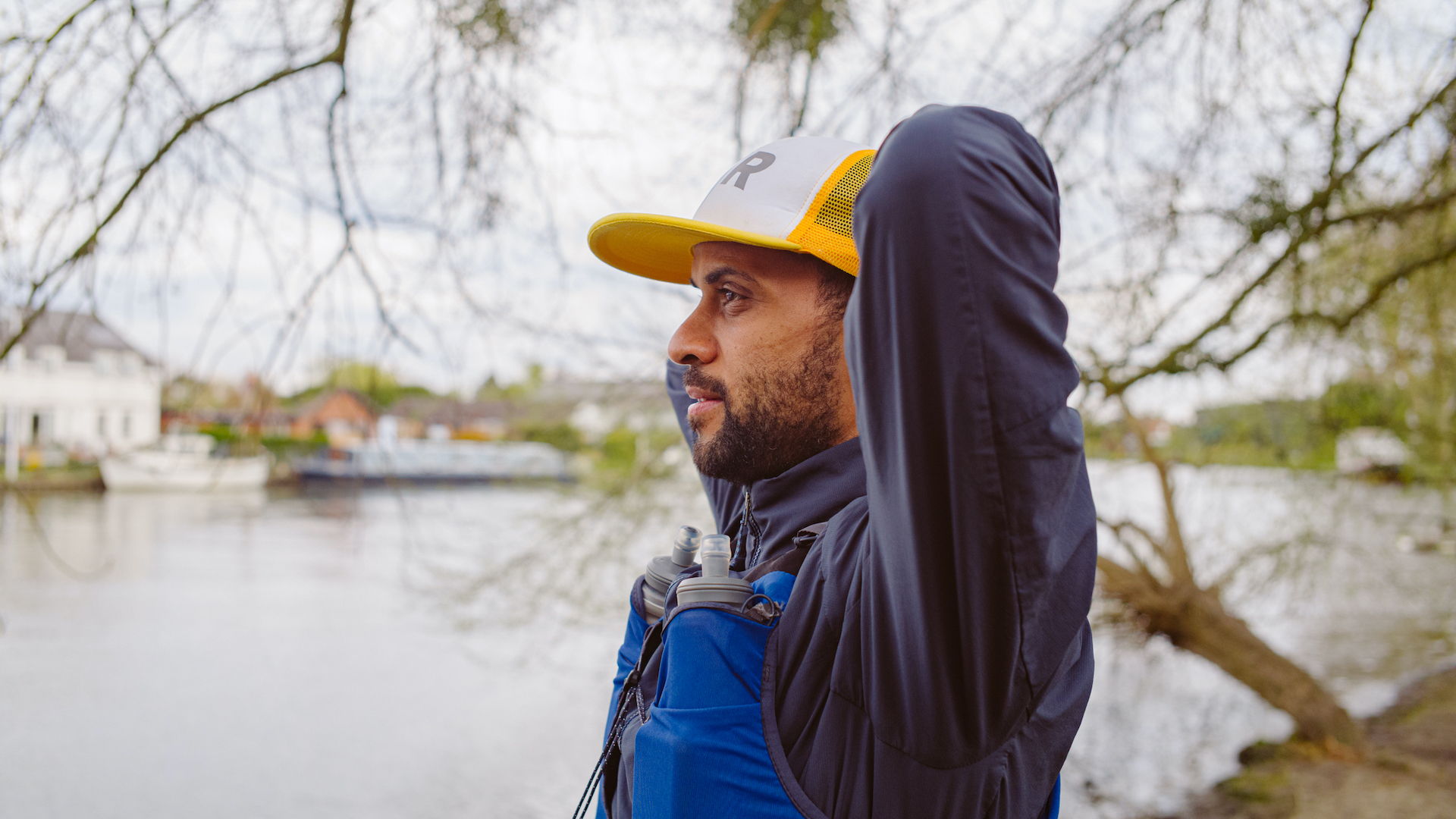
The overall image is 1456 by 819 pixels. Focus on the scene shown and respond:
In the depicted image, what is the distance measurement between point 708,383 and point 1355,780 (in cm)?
784

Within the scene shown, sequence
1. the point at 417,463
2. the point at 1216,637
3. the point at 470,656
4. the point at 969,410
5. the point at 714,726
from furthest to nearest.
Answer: the point at 470,656 → the point at 1216,637 → the point at 417,463 → the point at 714,726 → the point at 969,410

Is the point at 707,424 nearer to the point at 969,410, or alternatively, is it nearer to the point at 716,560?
the point at 716,560

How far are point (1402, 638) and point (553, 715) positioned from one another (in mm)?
11824

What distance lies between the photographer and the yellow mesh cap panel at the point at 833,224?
1.01m

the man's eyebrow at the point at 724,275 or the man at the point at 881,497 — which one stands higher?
the man's eyebrow at the point at 724,275

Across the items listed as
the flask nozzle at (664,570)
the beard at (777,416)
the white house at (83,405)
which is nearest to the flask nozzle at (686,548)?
the flask nozzle at (664,570)

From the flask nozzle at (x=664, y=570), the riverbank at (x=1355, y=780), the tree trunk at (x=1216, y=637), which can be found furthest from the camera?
the tree trunk at (x=1216, y=637)

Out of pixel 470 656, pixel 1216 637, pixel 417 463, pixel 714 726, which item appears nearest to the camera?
pixel 714 726

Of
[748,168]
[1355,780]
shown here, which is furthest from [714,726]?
[1355,780]

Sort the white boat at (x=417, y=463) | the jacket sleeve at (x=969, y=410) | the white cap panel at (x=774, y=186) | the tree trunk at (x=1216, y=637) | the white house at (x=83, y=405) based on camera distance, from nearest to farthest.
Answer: the jacket sleeve at (x=969, y=410) → the white cap panel at (x=774, y=186) → the white boat at (x=417, y=463) → the tree trunk at (x=1216, y=637) → the white house at (x=83, y=405)

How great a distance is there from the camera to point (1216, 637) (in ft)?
21.5

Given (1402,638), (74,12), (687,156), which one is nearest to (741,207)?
(74,12)

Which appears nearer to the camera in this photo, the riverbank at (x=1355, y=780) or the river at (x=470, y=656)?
the river at (x=470, y=656)

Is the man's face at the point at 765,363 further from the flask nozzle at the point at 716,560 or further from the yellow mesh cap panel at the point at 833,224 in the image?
the flask nozzle at the point at 716,560
